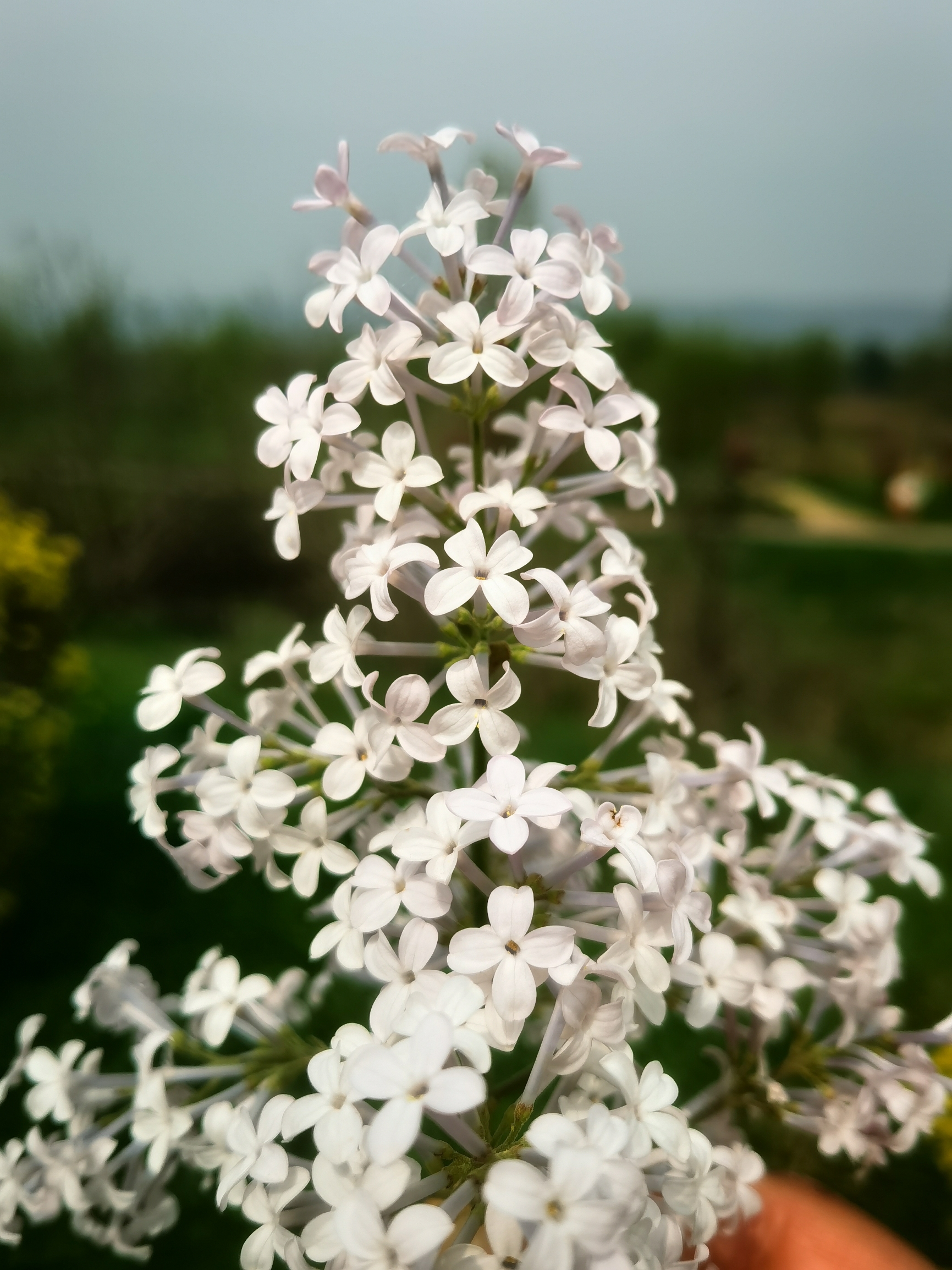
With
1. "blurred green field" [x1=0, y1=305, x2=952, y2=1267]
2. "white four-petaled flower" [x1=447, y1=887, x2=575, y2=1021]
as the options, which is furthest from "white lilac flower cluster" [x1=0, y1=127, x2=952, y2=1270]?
"blurred green field" [x1=0, y1=305, x2=952, y2=1267]

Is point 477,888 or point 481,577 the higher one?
point 481,577

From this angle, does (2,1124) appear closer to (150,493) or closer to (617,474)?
(617,474)

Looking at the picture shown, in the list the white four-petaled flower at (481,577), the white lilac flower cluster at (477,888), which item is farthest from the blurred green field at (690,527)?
the white four-petaled flower at (481,577)

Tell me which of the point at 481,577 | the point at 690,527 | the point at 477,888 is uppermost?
the point at 481,577

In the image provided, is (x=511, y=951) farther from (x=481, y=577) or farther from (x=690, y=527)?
(x=690, y=527)

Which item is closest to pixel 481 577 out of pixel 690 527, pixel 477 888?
pixel 477 888

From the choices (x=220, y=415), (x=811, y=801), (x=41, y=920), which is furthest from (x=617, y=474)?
(x=220, y=415)
